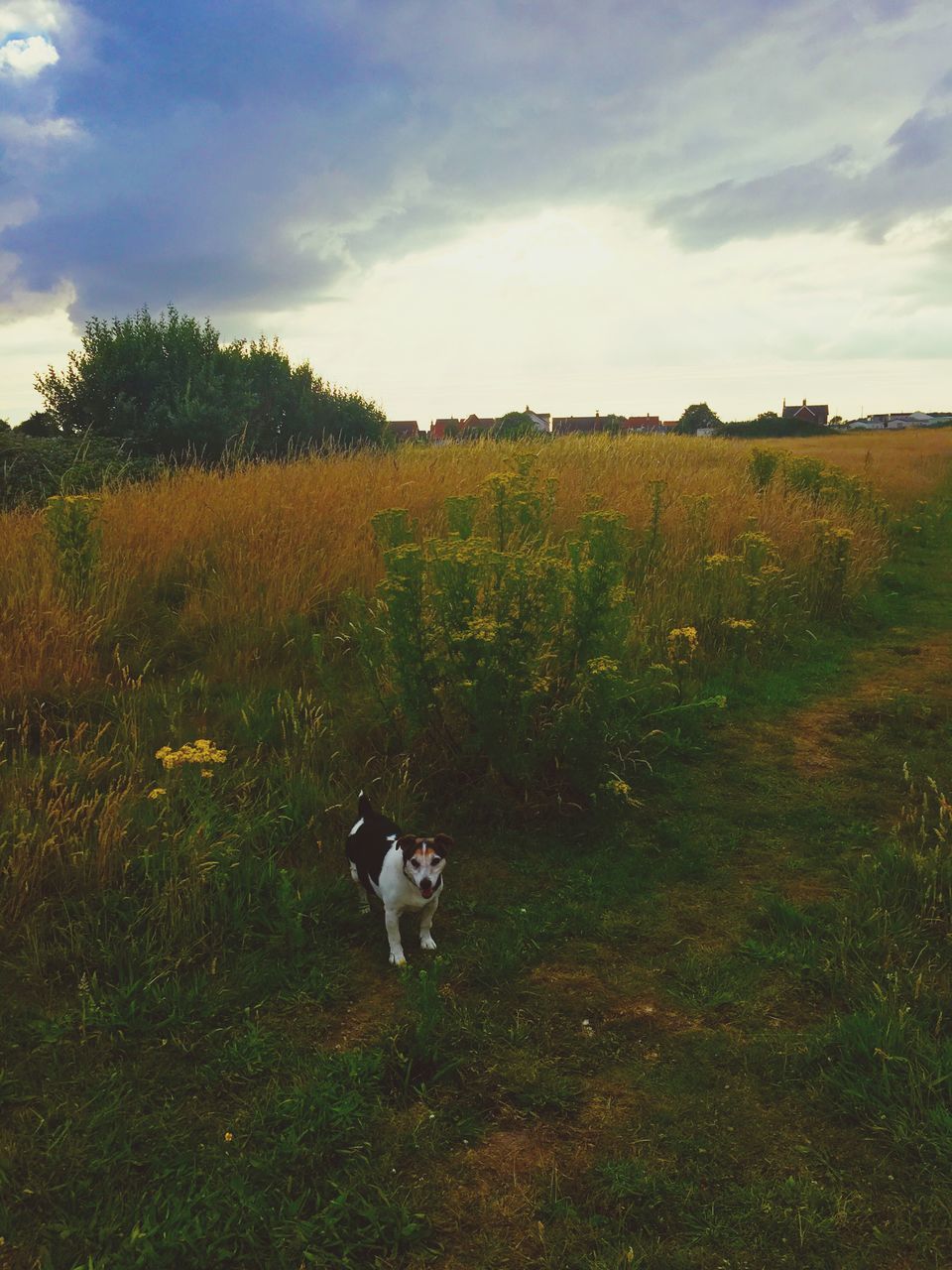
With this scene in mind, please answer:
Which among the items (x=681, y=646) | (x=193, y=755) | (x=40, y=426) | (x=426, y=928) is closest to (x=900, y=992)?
(x=426, y=928)

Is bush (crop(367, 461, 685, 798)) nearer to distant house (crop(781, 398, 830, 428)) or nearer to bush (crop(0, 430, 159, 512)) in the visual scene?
bush (crop(0, 430, 159, 512))

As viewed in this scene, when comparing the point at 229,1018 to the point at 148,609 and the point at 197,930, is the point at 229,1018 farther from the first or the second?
the point at 148,609

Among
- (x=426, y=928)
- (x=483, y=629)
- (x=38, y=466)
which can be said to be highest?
(x=38, y=466)

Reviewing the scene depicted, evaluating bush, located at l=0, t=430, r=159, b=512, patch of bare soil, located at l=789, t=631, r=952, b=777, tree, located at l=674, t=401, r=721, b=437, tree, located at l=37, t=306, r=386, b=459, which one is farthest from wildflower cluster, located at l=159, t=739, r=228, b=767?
tree, located at l=674, t=401, r=721, b=437

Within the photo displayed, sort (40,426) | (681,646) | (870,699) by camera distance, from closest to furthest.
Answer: (870,699) < (681,646) < (40,426)

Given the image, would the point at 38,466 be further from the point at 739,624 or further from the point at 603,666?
the point at 603,666

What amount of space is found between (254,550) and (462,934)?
4.51m

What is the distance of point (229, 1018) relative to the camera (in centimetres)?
303

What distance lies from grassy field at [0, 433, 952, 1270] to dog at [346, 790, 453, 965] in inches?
6.2

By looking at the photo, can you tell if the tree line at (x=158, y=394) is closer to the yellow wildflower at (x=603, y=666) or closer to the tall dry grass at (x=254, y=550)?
the tall dry grass at (x=254, y=550)

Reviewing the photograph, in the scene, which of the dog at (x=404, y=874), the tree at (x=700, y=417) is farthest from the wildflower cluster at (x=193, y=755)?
the tree at (x=700, y=417)

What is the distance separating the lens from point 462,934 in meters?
3.58

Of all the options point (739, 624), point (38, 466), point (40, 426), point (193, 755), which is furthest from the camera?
point (40, 426)

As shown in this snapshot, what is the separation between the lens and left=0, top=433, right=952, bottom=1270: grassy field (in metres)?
2.32
